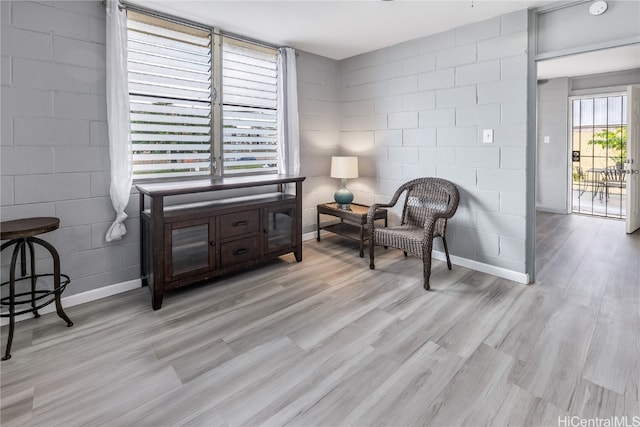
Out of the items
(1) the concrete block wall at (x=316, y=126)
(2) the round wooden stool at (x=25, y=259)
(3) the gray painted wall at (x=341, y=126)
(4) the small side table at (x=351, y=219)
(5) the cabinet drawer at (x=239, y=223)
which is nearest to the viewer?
(2) the round wooden stool at (x=25, y=259)

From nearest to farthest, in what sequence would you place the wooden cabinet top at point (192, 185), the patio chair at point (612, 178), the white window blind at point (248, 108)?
the wooden cabinet top at point (192, 185), the white window blind at point (248, 108), the patio chair at point (612, 178)

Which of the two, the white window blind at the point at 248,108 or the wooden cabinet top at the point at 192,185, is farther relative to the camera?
the white window blind at the point at 248,108

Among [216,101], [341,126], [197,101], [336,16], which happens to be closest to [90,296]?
[197,101]

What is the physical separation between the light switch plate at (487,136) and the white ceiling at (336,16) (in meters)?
1.01

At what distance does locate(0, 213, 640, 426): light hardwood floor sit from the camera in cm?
167

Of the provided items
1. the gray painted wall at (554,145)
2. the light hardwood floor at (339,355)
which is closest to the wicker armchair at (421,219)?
the light hardwood floor at (339,355)

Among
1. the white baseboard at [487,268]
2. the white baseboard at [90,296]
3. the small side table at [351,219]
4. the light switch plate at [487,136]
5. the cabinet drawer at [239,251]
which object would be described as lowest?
the white baseboard at [90,296]

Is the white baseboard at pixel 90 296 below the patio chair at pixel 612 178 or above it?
below

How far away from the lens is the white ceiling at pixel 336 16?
2914 millimetres

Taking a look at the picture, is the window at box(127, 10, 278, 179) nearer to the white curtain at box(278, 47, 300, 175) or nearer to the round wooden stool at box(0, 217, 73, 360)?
the white curtain at box(278, 47, 300, 175)

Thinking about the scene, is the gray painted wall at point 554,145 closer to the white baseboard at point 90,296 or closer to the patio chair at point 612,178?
the patio chair at point 612,178

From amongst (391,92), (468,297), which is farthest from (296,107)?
(468,297)

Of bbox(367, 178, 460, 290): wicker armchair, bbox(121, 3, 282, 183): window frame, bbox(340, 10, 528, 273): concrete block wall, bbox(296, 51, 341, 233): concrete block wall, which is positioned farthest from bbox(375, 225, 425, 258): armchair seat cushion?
bbox(121, 3, 282, 183): window frame

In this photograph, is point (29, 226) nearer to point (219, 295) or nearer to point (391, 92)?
point (219, 295)
